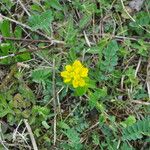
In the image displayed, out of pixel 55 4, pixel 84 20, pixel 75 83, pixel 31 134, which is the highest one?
pixel 55 4

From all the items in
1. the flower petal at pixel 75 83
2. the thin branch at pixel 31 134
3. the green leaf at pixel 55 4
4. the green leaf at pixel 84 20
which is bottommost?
the thin branch at pixel 31 134

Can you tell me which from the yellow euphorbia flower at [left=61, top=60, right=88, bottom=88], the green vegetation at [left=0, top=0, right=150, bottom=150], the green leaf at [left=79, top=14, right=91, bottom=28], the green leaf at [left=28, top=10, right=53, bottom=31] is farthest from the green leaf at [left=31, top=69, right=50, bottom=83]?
the green leaf at [left=79, top=14, right=91, bottom=28]

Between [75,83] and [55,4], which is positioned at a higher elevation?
[55,4]

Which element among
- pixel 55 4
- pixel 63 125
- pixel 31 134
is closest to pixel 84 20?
pixel 55 4

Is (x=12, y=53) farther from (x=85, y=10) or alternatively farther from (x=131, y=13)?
(x=131, y=13)

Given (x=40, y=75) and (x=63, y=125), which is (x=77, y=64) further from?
(x=63, y=125)

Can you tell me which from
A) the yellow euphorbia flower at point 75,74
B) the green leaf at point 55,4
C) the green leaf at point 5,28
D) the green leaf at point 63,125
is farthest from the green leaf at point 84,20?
the green leaf at point 63,125

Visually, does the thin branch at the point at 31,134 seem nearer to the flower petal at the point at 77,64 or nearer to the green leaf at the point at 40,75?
the green leaf at the point at 40,75

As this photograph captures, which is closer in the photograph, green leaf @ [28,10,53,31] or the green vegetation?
the green vegetation

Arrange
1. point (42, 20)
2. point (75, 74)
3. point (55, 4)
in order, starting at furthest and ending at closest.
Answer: point (55, 4) → point (42, 20) → point (75, 74)

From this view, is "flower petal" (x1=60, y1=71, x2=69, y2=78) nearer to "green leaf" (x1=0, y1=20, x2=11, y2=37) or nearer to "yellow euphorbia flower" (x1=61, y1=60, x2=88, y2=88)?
"yellow euphorbia flower" (x1=61, y1=60, x2=88, y2=88)
